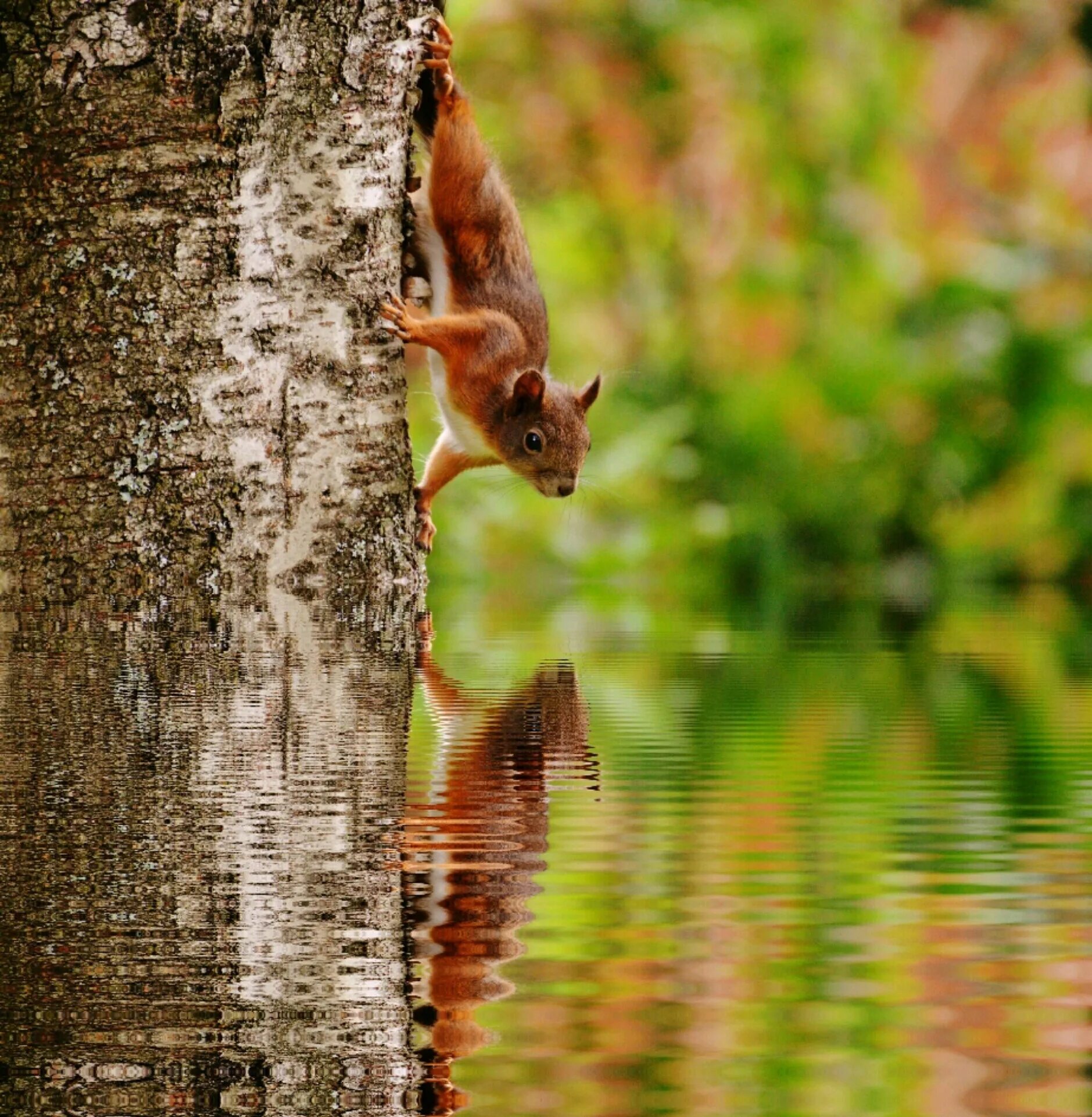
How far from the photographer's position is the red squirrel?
255cm

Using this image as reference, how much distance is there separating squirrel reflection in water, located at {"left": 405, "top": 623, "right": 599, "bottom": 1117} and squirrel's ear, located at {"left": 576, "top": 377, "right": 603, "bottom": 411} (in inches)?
72.0

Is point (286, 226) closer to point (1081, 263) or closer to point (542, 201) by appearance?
point (542, 201)

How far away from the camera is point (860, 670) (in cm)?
231

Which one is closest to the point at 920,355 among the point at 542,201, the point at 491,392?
the point at 542,201

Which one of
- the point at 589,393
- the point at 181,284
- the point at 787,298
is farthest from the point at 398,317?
the point at 787,298

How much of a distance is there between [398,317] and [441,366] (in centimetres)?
69

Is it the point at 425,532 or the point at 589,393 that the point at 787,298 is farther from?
the point at 425,532

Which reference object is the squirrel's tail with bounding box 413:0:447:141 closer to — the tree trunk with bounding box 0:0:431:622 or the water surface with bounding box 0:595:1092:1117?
the tree trunk with bounding box 0:0:431:622

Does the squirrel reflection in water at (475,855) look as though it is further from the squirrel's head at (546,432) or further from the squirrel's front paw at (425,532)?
the squirrel's head at (546,432)

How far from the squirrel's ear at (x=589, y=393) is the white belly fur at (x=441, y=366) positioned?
328mm

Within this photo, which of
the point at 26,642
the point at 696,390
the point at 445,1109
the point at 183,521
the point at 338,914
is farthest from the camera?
the point at 696,390

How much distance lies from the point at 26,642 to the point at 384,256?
0.76 m

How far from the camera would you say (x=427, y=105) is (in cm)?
254

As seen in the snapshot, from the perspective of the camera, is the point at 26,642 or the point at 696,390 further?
the point at 696,390
